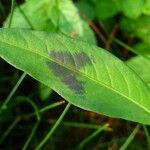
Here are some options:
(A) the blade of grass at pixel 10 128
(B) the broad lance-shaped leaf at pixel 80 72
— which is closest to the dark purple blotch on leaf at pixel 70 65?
(B) the broad lance-shaped leaf at pixel 80 72

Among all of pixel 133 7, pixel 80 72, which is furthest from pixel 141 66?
pixel 80 72

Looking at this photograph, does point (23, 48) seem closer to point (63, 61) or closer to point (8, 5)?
point (63, 61)

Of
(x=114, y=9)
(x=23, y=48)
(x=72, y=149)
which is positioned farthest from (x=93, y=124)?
(x=23, y=48)

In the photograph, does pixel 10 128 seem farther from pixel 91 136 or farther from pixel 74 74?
pixel 74 74

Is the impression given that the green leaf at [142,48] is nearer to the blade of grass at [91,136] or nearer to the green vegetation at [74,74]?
the green vegetation at [74,74]

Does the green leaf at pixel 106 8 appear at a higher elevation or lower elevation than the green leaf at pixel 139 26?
higher
